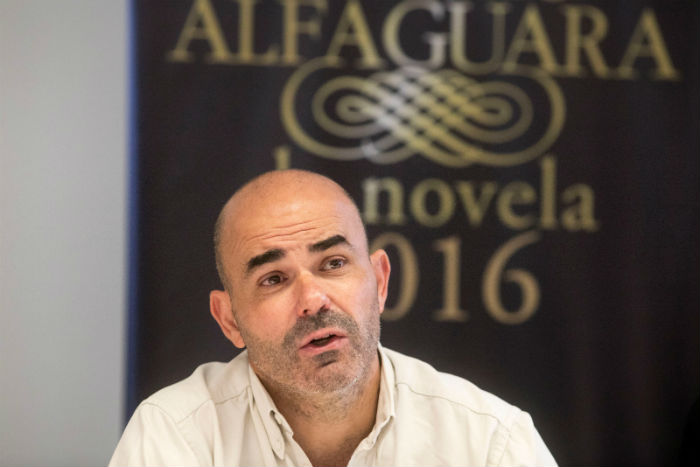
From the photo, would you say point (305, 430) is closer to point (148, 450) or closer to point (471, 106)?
point (148, 450)

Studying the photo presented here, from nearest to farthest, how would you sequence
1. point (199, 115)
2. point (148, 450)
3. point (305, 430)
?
point (148, 450) → point (305, 430) → point (199, 115)

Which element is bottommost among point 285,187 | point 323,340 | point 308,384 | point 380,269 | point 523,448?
point 523,448

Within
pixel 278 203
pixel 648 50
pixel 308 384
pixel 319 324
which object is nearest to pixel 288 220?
pixel 278 203

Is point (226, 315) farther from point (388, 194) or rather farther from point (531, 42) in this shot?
point (531, 42)

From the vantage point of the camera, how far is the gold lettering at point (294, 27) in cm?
306

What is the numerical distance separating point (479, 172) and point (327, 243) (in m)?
1.14

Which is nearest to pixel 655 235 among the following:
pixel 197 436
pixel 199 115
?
pixel 199 115

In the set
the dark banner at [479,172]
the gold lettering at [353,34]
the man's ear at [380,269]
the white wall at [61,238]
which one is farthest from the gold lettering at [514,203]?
the white wall at [61,238]

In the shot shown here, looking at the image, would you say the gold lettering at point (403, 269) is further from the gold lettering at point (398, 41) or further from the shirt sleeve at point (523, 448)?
the shirt sleeve at point (523, 448)

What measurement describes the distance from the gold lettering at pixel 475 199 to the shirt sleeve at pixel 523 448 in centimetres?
108

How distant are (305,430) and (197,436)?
302 mm

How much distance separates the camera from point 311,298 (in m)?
2.03

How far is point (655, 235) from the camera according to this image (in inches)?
125

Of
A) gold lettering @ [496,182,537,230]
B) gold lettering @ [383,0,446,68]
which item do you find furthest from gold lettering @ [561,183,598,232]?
gold lettering @ [383,0,446,68]
